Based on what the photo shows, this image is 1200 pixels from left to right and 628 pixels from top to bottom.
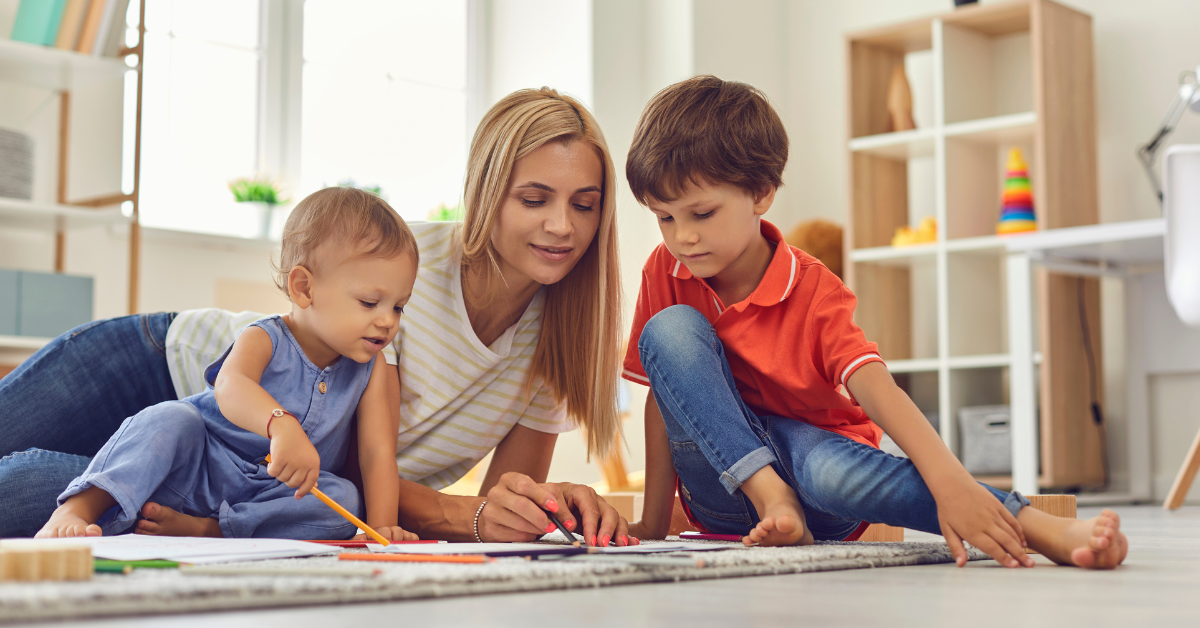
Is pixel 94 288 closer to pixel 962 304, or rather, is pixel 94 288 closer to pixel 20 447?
pixel 20 447

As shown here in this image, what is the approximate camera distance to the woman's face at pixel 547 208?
134 centimetres

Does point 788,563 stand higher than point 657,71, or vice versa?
point 657,71

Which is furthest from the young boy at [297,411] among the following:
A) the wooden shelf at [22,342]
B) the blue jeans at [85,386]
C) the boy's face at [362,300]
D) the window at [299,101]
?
the window at [299,101]

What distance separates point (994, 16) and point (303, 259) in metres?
2.65

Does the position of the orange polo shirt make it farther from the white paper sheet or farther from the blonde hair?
the white paper sheet

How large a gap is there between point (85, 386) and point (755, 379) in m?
0.91

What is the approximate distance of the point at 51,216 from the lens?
2.68 metres

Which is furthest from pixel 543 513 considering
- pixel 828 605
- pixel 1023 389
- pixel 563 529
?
pixel 1023 389

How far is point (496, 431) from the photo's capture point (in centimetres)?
148

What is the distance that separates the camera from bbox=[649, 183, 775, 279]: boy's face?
127 centimetres

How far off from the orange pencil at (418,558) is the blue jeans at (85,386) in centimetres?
67

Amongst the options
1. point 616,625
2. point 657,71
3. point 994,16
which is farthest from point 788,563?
point 657,71

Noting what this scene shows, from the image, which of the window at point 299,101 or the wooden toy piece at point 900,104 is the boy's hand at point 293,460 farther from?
the wooden toy piece at point 900,104

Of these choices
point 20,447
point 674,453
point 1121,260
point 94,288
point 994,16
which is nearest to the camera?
point 674,453
